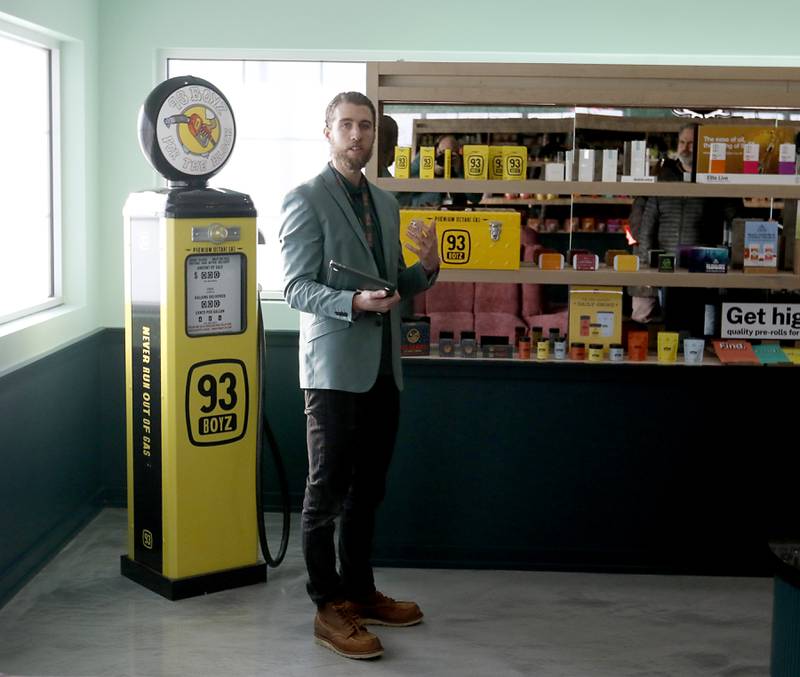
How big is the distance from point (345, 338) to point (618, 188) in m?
1.40

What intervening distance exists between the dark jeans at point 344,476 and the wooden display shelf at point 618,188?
1002mm

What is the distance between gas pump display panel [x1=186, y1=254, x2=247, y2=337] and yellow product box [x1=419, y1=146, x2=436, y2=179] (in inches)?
31.5

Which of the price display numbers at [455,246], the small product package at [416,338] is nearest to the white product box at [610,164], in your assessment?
the price display numbers at [455,246]

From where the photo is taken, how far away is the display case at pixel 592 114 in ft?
14.8

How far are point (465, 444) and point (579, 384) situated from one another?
1.67 ft

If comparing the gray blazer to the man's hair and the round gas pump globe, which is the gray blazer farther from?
the round gas pump globe

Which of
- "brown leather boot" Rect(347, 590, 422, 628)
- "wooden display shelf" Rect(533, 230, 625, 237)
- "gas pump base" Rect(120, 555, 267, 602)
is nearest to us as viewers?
"brown leather boot" Rect(347, 590, 422, 628)

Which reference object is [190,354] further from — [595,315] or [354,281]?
[595,315]

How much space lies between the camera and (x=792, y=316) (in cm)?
460

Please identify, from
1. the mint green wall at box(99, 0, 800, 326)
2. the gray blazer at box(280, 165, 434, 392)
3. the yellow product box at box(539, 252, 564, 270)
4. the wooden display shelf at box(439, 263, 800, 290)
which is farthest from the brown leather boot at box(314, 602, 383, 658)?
the mint green wall at box(99, 0, 800, 326)

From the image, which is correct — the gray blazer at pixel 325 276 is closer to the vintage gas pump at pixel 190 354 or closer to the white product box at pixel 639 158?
the vintage gas pump at pixel 190 354

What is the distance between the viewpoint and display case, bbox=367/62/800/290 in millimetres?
4516

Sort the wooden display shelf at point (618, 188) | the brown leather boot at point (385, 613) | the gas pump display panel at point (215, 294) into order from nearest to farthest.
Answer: the brown leather boot at point (385, 613)
the gas pump display panel at point (215, 294)
the wooden display shelf at point (618, 188)

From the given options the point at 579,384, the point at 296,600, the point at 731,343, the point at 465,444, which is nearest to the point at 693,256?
the point at 731,343
